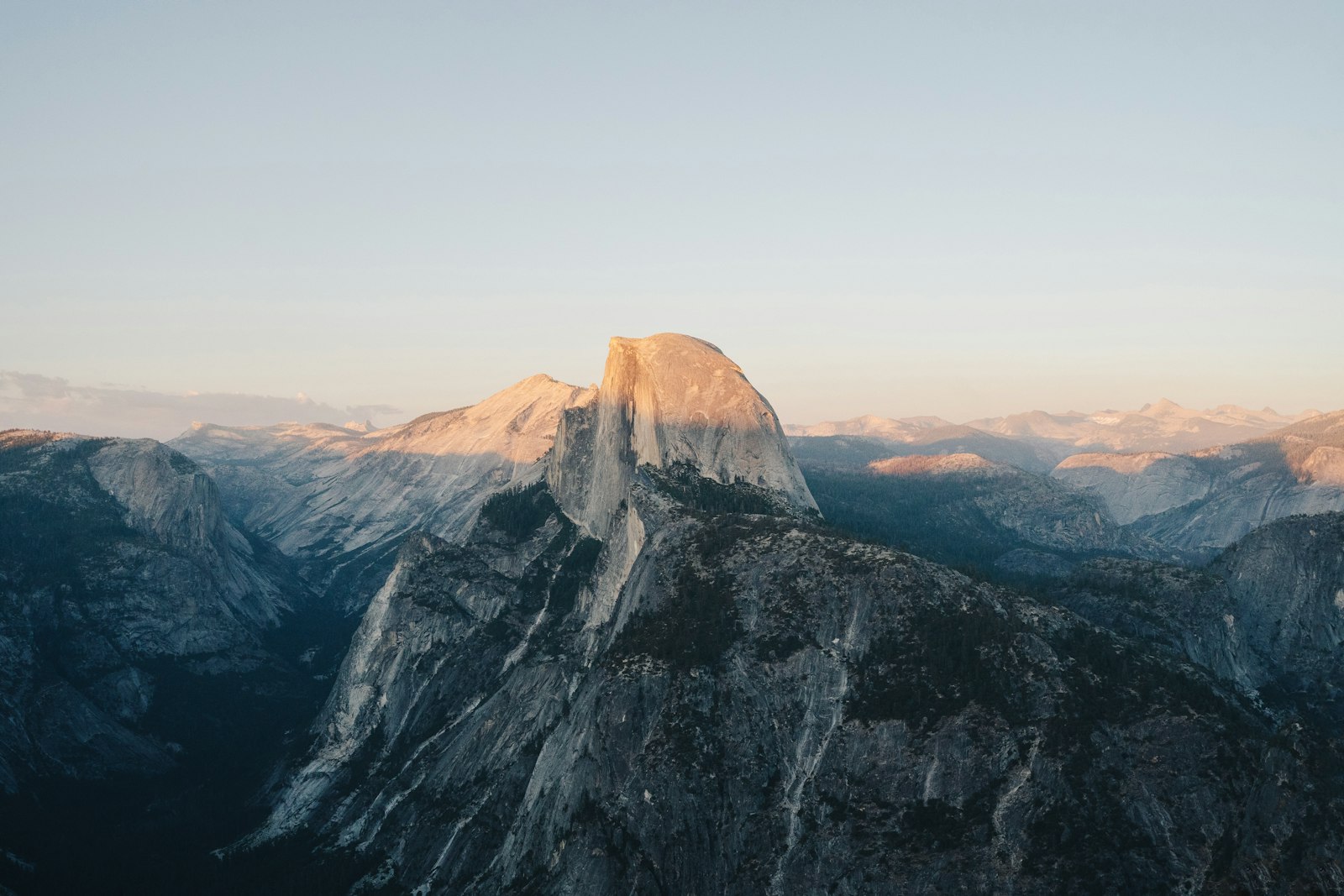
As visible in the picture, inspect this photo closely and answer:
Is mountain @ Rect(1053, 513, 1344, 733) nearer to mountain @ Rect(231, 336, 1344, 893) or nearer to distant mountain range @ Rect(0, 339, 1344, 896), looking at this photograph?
distant mountain range @ Rect(0, 339, 1344, 896)

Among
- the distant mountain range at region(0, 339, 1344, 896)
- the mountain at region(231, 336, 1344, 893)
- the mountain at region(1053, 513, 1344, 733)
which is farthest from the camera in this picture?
the mountain at region(1053, 513, 1344, 733)

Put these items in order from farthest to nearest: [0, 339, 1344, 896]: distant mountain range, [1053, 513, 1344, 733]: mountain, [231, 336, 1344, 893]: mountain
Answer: [1053, 513, 1344, 733]: mountain < [0, 339, 1344, 896]: distant mountain range < [231, 336, 1344, 893]: mountain

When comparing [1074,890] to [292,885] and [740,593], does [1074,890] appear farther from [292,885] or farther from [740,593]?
[292,885]

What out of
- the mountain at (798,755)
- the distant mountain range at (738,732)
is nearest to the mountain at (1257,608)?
the distant mountain range at (738,732)

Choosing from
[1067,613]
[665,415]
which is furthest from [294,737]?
[1067,613]

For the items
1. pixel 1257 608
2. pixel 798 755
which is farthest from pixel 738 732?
pixel 1257 608

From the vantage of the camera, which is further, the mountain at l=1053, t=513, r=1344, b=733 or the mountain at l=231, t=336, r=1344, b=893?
the mountain at l=1053, t=513, r=1344, b=733

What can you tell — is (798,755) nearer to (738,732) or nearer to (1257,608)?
(738,732)

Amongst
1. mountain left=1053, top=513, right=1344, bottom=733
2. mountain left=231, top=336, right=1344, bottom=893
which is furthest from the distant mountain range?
mountain left=1053, top=513, right=1344, bottom=733

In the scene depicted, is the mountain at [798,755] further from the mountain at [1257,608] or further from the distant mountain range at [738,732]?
the mountain at [1257,608]
